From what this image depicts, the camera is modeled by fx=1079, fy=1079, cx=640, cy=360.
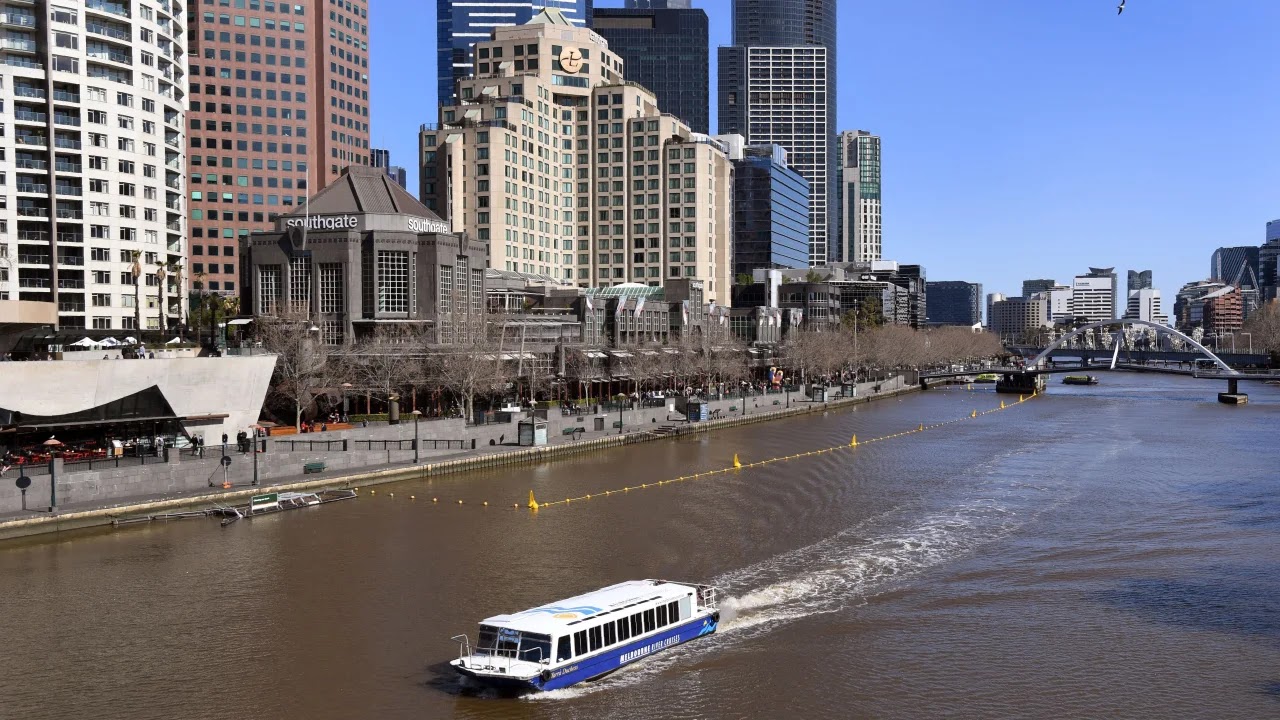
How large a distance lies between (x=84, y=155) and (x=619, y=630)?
81797mm

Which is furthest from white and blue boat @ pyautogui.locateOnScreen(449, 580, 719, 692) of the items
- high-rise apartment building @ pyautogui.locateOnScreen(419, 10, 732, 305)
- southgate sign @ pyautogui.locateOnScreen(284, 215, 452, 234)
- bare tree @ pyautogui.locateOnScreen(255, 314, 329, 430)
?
high-rise apartment building @ pyautogui.locateOnScreen(419, 10, 732, 305)

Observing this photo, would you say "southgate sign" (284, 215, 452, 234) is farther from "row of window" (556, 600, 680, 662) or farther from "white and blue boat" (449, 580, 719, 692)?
"row of window" (556, 600, 680, 662)

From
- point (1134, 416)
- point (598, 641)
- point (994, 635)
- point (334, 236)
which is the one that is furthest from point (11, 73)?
point (1134, 416)

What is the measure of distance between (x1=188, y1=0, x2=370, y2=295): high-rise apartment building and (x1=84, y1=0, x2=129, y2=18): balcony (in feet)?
165

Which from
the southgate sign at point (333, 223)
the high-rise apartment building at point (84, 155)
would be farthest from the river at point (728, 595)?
the high-rise apartment building at point (84, 155)

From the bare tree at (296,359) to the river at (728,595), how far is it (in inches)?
568

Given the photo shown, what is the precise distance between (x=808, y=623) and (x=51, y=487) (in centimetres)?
3507

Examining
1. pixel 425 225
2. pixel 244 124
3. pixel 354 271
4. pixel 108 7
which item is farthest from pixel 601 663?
pixel 244 124

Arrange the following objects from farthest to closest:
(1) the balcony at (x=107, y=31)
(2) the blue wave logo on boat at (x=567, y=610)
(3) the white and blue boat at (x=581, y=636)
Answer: (1) the balcony at (x=107, y=31) → (2) the blue wave logo on boat at (x=567, y=610) → (3) the white and blue boat at (x=581, y=636)

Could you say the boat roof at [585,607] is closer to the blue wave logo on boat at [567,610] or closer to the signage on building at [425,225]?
the blue wave logo on boat at [567,610]

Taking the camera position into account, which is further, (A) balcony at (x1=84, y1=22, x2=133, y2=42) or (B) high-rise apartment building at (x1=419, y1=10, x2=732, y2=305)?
(B) high-rise apartment building at (x1=419, y1=10, x2=732, y2=305)

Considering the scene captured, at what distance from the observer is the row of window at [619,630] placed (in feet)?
102

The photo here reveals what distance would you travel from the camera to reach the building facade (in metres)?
91.9

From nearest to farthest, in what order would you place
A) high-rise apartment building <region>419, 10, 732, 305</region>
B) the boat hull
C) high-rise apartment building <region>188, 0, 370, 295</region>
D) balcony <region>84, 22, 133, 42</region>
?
the boat hull < balcony <region>84, 22, 133, 42</region> < high-rise apartment building <region>188, 0, 370, 295</region> < high-rise apartment building <region>419, 10, 732, 305</region>
